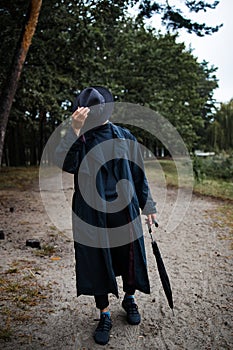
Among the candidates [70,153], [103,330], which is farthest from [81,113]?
[103,330]

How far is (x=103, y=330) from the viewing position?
2.92m

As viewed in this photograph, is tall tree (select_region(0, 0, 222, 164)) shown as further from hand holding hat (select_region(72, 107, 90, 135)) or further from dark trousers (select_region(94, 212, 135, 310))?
dark trousers (select_region(94, 212, 135, 310))

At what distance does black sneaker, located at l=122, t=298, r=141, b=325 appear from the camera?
10.3 ft

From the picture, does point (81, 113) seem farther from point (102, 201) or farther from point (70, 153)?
point (102, 201)

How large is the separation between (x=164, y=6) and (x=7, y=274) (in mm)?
6887

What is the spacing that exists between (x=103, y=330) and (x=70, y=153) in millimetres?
1453

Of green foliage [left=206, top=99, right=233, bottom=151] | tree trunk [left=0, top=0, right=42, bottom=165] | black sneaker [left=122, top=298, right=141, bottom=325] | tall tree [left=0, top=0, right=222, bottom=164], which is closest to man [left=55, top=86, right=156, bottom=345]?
black sneaker [left=122, top=298, right=141, bottom=325]

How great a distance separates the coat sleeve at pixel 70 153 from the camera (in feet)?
9.20

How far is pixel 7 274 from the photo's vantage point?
168 inches

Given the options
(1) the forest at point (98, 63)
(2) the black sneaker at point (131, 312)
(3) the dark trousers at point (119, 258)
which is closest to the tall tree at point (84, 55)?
(1) the forest at point (98, 63)

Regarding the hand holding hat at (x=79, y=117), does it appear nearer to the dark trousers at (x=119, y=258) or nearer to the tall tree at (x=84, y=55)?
the dark trousers at (x=119, y=258)

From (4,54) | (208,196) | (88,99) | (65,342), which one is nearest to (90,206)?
(88,99)

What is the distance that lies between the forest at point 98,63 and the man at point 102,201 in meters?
4.84

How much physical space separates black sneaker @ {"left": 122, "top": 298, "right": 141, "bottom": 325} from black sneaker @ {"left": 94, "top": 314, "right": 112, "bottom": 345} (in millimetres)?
221
